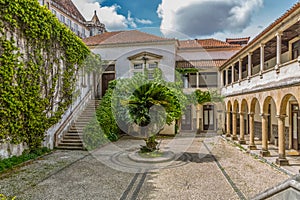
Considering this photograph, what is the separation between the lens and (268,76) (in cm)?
1128

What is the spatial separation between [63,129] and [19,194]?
299 inches

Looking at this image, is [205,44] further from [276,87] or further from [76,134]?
[76,134]

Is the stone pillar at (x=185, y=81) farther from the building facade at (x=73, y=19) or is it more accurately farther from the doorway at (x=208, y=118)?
the building facade at (x=73, y=19)

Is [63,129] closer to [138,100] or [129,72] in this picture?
[138,100]

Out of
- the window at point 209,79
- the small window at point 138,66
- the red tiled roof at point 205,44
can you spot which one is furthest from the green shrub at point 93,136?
the red tiled roof at point 205,44

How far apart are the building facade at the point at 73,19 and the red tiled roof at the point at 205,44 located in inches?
618

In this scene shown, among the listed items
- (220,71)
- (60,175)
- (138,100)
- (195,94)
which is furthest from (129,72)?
(60,175)

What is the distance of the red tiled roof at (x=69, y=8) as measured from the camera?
2956 cm

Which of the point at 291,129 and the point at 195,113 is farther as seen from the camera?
the point at 195,113

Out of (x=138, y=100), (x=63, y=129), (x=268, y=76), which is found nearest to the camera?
(x=138, y=100)

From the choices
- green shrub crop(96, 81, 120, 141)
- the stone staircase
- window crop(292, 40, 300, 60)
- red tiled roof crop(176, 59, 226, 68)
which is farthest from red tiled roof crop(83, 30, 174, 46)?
window crop(292, 40, 300, 60)

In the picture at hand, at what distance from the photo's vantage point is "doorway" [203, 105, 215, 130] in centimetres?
2200

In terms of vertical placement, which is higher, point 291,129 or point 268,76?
point 268,76

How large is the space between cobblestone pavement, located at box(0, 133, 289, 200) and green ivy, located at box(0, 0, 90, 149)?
1855mm
